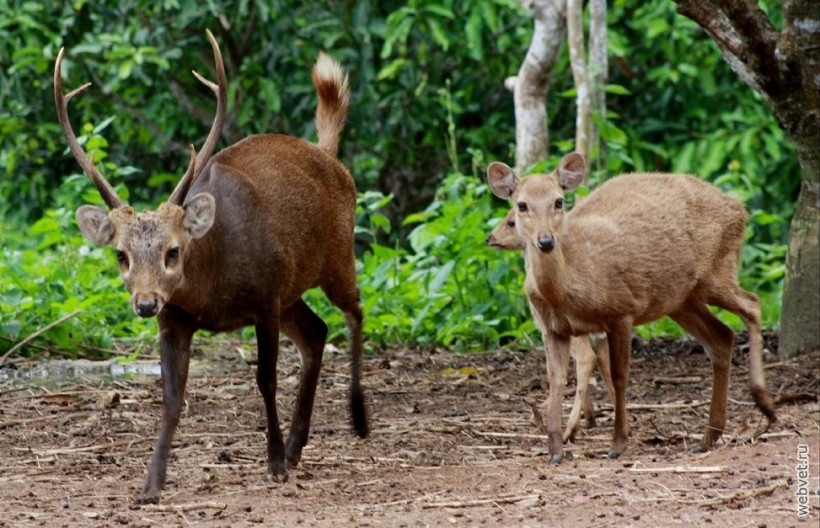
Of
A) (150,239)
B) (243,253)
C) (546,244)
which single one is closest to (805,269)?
(546,244)

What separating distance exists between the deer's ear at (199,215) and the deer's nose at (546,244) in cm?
141

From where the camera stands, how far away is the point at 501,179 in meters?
6.68

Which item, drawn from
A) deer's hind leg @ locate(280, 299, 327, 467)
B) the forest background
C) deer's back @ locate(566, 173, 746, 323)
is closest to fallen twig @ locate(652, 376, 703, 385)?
deer's back @ locate(566, 173, 746, 323)

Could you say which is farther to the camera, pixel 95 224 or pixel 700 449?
pixel 700 449

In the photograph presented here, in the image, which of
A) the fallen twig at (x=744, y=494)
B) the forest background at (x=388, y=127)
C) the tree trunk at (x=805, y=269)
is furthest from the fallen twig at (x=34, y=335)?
the fallen twig at (x=744, y=494)

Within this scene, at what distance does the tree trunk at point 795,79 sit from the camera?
715cm

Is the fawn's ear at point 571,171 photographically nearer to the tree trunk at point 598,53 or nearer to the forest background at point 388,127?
the forest background at point 388,127

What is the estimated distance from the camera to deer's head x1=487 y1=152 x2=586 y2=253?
20.2 feet

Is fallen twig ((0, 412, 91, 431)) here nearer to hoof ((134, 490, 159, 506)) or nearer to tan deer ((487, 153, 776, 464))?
hoof ((134, 490, 159, 506))

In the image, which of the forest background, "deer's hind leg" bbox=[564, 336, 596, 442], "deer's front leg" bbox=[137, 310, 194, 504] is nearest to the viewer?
"deer's front leg" bbox=[137, 310, 194, 504]

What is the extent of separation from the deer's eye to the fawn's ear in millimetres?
1971

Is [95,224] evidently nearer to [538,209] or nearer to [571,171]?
[538,209]

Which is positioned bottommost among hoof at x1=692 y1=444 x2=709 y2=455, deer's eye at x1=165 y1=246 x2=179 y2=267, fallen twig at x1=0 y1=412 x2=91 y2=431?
fallen twig at x1=0 y1=412 x2=91 y2=431

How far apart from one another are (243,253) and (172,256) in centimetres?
44
